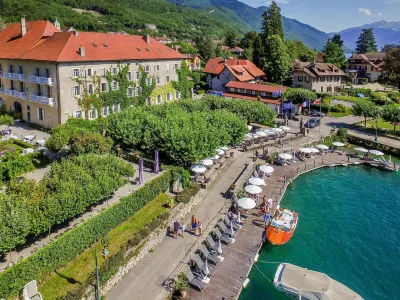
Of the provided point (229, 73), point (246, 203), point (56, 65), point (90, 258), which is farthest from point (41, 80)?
point (229, 73)

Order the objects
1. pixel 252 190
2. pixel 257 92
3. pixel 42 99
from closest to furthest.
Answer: pixel 252 190, pixel 42 99, pixel 257 92

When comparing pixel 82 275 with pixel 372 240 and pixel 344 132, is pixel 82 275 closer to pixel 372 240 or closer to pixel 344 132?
pixel 372 240

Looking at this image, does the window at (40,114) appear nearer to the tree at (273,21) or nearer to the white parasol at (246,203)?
the white parasol at (246,203)

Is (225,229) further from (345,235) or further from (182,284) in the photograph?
(345,235)

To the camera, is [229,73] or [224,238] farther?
[229,73]

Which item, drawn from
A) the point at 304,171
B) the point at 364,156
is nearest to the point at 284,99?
the point at 364,156

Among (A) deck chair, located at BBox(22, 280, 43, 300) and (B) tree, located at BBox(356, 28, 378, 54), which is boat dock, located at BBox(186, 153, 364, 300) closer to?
(A) deck chair, located at BBox(22, 280, 43, 300)

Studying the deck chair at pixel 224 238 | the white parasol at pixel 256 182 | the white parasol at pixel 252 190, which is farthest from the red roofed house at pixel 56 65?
the deck chair at pixel 224 238
